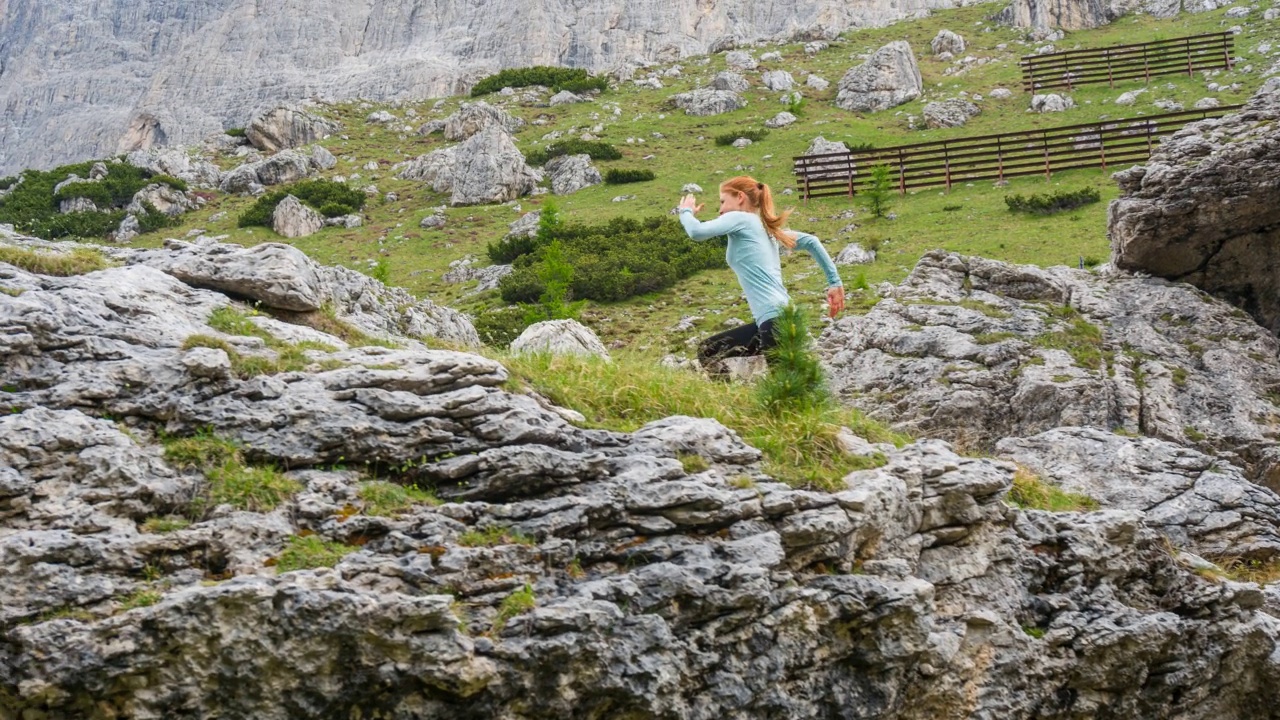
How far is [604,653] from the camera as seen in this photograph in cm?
663

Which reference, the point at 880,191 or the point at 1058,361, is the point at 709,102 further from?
the point at 1058,361

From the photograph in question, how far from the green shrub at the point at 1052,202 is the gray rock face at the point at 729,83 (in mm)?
27782

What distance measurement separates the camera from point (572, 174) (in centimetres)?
4859

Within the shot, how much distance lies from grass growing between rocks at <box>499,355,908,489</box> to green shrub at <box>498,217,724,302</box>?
21.3 meters

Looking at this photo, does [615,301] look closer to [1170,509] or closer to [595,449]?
[1170,509]

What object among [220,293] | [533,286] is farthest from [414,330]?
[533,286]

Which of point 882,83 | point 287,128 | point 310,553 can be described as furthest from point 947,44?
point 310,553

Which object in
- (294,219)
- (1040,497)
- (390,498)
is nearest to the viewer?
(390,498)

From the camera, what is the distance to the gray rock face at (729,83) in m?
60.9

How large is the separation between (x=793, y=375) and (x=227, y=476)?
471cm

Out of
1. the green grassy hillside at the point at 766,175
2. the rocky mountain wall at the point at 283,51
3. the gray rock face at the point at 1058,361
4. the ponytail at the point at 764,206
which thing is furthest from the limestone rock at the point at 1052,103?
the rocky mountain wall at the point at 283,51

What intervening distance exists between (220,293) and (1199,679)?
9436 millimetres

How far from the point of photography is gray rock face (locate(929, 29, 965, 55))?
221 feet

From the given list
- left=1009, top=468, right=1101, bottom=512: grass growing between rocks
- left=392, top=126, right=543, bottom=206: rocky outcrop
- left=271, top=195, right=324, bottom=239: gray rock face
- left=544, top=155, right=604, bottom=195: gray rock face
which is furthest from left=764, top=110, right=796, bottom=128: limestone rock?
left=1009, top=468, right=1101, bottom=512: grass growing between rocks
